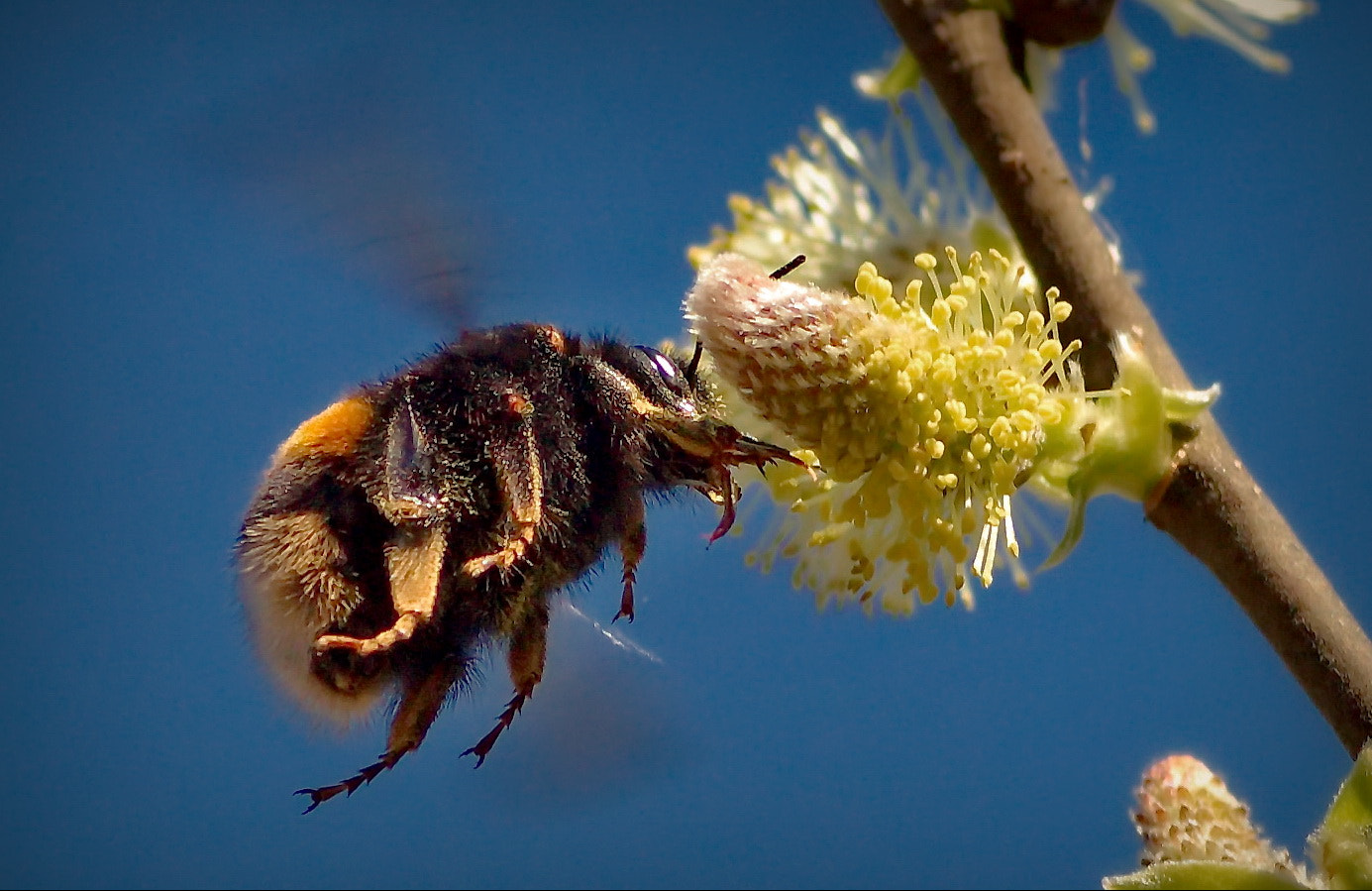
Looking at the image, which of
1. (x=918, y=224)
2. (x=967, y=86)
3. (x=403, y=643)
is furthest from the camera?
(x=918, y=224)

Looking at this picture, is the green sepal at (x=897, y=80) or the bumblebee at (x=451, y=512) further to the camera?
the green sepal at (x=897, y=80)

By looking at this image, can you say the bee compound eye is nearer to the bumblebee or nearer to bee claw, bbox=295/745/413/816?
the bumblebee

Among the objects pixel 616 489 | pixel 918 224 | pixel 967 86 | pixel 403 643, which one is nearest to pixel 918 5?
pixel 967 86

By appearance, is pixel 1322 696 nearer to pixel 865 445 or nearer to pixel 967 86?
pixel 865 445

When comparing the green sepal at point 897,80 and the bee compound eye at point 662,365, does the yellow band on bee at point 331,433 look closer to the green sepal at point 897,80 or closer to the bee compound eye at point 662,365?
the bee compound eye at point 662,365

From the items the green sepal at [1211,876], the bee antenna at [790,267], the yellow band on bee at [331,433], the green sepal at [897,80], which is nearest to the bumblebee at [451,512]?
the yellow band on bee at [331,433]

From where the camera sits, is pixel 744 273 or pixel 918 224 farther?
pixel 918 224

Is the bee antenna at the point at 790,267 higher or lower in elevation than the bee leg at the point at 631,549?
higher
